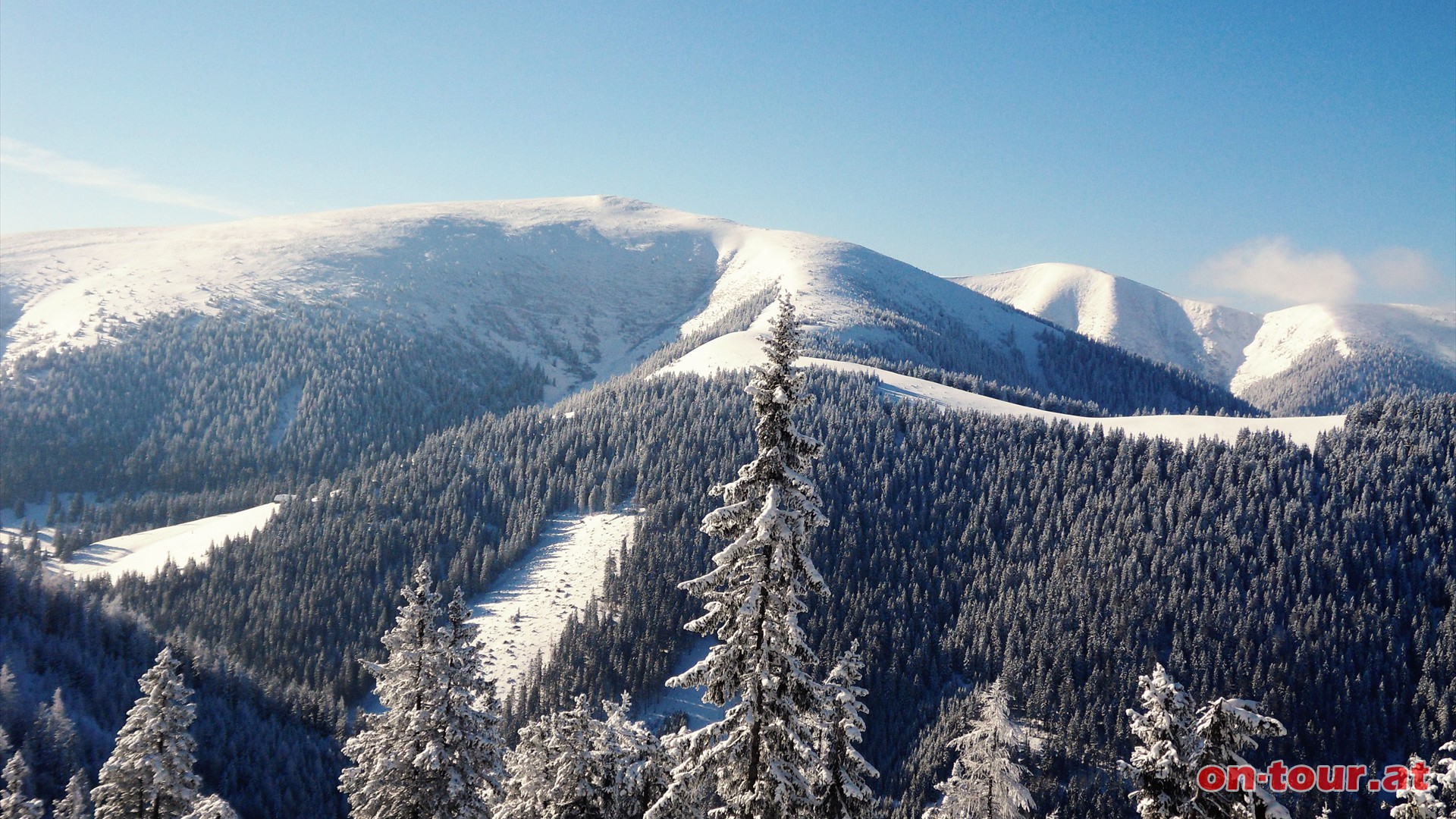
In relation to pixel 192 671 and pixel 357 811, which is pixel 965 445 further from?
pixel 357 811

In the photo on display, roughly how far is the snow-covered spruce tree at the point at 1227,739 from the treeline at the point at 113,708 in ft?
301

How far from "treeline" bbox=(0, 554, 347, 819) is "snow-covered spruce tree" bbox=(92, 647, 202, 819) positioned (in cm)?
5708

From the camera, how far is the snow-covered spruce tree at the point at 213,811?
27.2 meters

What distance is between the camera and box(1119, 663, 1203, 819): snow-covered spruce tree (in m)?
21.3

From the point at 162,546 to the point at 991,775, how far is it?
20152 centimetres

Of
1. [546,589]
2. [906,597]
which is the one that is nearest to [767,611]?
[546,589]

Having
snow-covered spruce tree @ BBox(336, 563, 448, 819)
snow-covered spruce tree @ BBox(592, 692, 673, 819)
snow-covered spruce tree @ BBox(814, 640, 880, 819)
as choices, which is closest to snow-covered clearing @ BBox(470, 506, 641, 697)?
snow-covered spruce tree @ BBox(592, 692, 673, 819)

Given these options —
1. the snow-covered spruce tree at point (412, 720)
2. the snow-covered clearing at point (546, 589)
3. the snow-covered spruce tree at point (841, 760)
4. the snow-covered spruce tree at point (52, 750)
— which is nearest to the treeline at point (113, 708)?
the snow-covered spruce tree at point (52, 750)

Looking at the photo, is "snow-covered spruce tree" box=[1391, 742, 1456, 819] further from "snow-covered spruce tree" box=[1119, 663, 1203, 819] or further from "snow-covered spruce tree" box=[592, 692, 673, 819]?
"snow-covered spruce tree" box=[592, 692, 673, 819]

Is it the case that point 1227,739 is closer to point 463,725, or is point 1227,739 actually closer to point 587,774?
point 463,725

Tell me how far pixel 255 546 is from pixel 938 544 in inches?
5737

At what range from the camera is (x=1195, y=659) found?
144 m

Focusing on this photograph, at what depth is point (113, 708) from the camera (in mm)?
86938

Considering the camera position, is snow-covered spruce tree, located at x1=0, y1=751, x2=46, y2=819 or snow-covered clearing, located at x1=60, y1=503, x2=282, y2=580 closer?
snow-covered spruce tree, located at x1=0, y1=751, x2=46, y2=819
